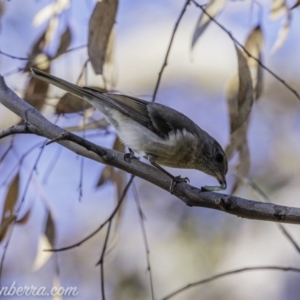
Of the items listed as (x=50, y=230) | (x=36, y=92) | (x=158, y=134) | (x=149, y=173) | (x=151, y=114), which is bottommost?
(x=149, y=173)

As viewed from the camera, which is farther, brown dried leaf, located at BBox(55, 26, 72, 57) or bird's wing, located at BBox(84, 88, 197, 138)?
brown dried leaf, located at BBox(55, 26, 72, 57)

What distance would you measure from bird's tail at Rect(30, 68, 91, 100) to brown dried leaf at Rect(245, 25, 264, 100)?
0.72 metres

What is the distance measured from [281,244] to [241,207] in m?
3.13

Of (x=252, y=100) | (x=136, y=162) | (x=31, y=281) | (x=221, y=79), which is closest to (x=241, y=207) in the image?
(x=136, y=162)

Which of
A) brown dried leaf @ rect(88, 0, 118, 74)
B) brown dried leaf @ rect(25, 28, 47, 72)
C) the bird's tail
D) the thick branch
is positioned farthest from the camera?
brown dried leaf @ rect(25, 28, 47, 72)

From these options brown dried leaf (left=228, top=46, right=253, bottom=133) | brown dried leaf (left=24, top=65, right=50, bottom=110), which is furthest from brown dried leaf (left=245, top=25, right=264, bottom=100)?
brown dried leaf (left=24, top=65, right=50, bottom=110)

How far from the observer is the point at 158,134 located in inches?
86.4

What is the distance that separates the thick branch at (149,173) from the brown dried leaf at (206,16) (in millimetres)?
884

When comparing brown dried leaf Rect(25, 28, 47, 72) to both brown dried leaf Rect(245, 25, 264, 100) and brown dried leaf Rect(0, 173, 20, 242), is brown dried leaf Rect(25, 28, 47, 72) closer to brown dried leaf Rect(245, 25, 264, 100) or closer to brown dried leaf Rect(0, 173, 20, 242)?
brown dried leaf Rect(0, 173, 20, 242)

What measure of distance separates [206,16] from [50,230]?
1.13 meters

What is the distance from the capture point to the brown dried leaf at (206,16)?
2.43m

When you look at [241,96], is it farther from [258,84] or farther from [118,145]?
[118,145]

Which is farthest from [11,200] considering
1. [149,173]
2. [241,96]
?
[241,96]

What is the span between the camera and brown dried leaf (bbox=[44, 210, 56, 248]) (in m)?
2.48
